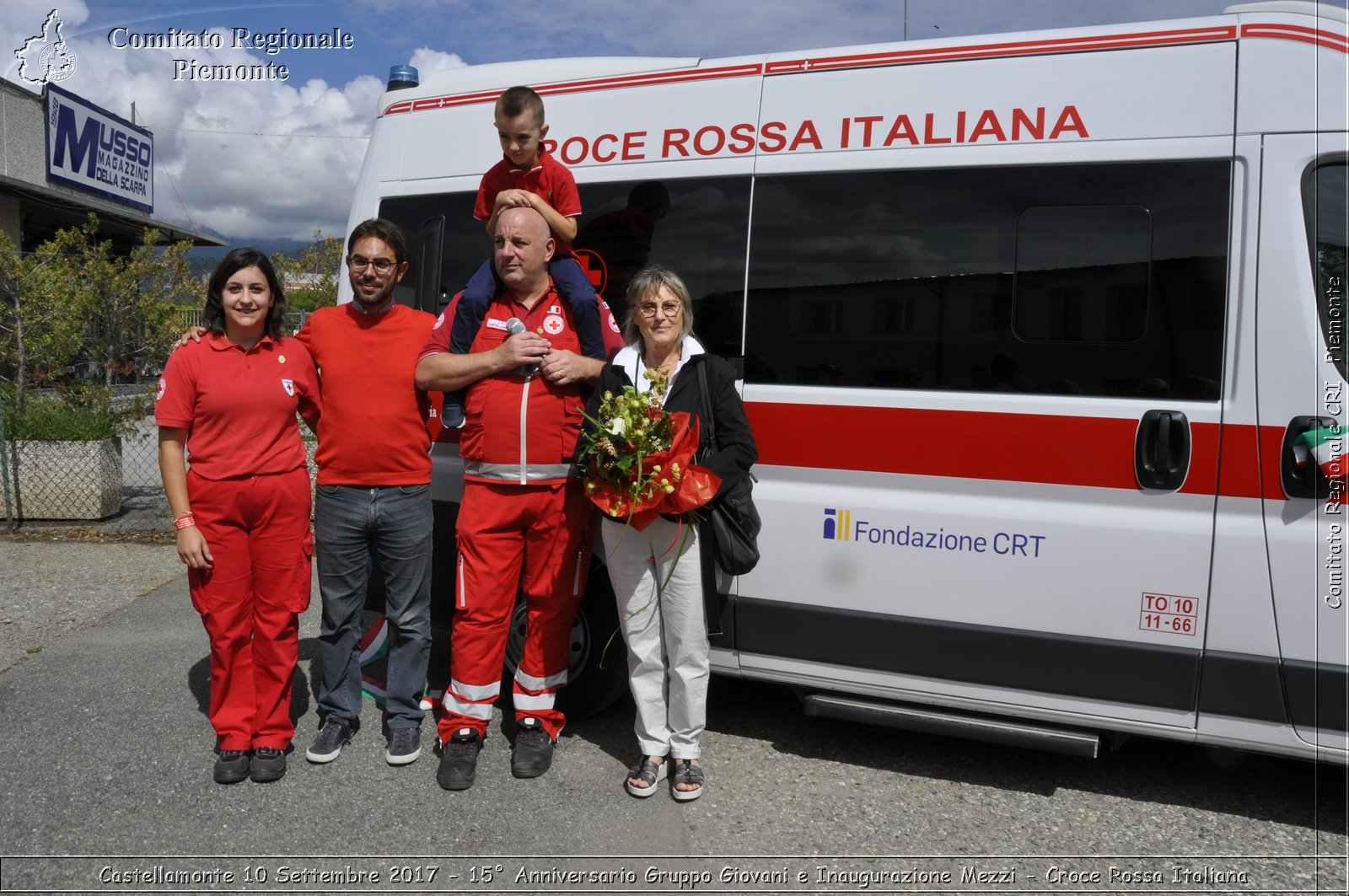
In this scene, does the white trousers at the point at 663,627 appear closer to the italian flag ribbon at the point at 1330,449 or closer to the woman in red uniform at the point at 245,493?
the woman in red uniform at the point at 245,493

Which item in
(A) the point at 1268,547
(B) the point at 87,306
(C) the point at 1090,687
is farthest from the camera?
(B) the point at 87,306

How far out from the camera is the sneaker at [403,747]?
376cm

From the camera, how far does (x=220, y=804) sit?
3428 millimetres

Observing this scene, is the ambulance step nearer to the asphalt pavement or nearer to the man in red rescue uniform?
the asphalt pavement

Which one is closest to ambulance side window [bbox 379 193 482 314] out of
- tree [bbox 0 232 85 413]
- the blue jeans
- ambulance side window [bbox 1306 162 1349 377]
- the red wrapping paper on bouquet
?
the blue jeans

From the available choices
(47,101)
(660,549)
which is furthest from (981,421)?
(47,101)

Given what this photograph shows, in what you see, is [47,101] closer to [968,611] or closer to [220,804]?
[220,804]

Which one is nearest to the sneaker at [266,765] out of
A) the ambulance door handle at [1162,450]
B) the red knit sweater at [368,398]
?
the red knit sweater at [368,398]

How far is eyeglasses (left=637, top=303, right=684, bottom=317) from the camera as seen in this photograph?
10.9 ft

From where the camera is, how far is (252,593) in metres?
3.63

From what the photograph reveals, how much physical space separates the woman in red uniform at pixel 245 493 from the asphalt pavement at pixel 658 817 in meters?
0.30

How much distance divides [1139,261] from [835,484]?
1.25m

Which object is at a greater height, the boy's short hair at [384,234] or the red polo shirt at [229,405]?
the boy's short hair at [384,234]

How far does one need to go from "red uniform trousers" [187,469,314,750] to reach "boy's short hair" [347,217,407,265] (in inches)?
35.7
